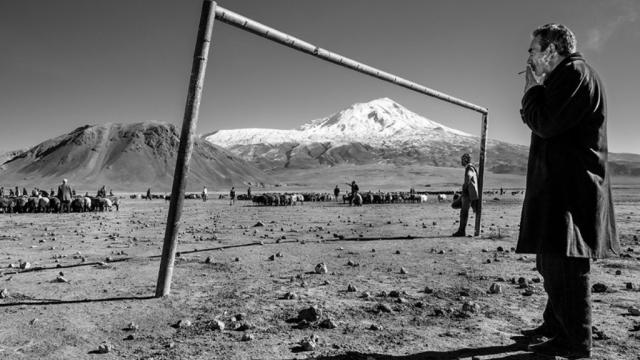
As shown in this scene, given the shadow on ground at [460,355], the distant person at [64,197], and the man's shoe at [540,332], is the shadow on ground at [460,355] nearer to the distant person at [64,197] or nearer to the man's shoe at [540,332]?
the man's shoe at [540,332]

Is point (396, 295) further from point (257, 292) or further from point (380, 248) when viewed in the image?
point (380, 248)

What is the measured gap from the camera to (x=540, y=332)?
4082 mm

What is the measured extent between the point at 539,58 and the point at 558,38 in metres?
0.21

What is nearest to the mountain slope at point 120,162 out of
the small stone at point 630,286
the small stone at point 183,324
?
the small stone at point 183,324

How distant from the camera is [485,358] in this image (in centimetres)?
363

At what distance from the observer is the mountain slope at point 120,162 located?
117000mm

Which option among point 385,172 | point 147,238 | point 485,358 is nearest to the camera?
point 485,358

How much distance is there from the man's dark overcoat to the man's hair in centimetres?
11

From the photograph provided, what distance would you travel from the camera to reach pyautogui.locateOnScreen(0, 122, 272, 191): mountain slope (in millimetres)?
117000

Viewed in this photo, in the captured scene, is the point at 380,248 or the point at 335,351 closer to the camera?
the point at 335,351

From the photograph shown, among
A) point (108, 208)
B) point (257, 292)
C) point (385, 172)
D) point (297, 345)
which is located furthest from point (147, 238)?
point (385, 172)

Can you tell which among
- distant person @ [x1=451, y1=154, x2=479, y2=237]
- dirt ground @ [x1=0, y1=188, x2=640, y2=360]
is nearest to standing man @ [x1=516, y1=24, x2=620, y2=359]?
dirt ground @ [x1=0, y1=188, x2=640, y2=360]

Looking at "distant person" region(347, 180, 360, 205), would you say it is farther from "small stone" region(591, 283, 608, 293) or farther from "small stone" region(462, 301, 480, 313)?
"small stone" region(462, 301, 480, 313)

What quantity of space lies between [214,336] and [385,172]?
163380 mm
